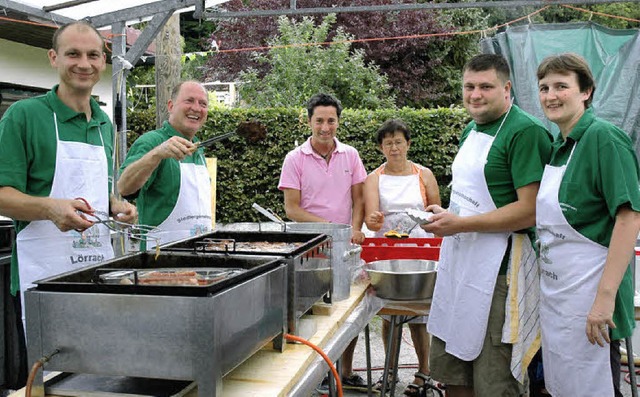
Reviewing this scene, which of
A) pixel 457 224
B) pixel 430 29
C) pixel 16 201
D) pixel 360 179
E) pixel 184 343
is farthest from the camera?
pixel 430 29

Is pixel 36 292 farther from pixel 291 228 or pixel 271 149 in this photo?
pixel 271 149

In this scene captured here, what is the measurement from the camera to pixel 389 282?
2957 mm

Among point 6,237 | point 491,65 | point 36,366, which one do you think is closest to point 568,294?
point 491,65

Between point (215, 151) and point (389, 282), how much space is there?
6965 mm

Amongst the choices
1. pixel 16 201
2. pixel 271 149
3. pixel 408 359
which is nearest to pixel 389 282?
pixel 16 201

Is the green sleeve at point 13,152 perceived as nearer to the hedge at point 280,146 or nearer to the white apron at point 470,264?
the white apron at point 470,264

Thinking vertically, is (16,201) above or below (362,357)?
above

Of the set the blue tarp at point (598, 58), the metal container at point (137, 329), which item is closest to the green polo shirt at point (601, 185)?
the metal container at point (137, 329)

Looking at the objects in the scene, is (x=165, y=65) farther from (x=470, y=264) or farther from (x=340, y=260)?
(x=470, y=264)

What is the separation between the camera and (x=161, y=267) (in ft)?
6.42

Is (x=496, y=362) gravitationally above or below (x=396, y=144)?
below

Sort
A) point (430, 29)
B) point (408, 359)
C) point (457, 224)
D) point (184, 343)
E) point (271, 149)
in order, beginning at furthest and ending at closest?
1. point (430, 29)
2. point (271, 149)
3. point (408, 359)
4. point (457, 224)
5. point (184, 343)

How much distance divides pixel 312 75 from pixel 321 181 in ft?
26.9

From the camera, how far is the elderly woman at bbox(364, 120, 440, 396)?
415 cm
